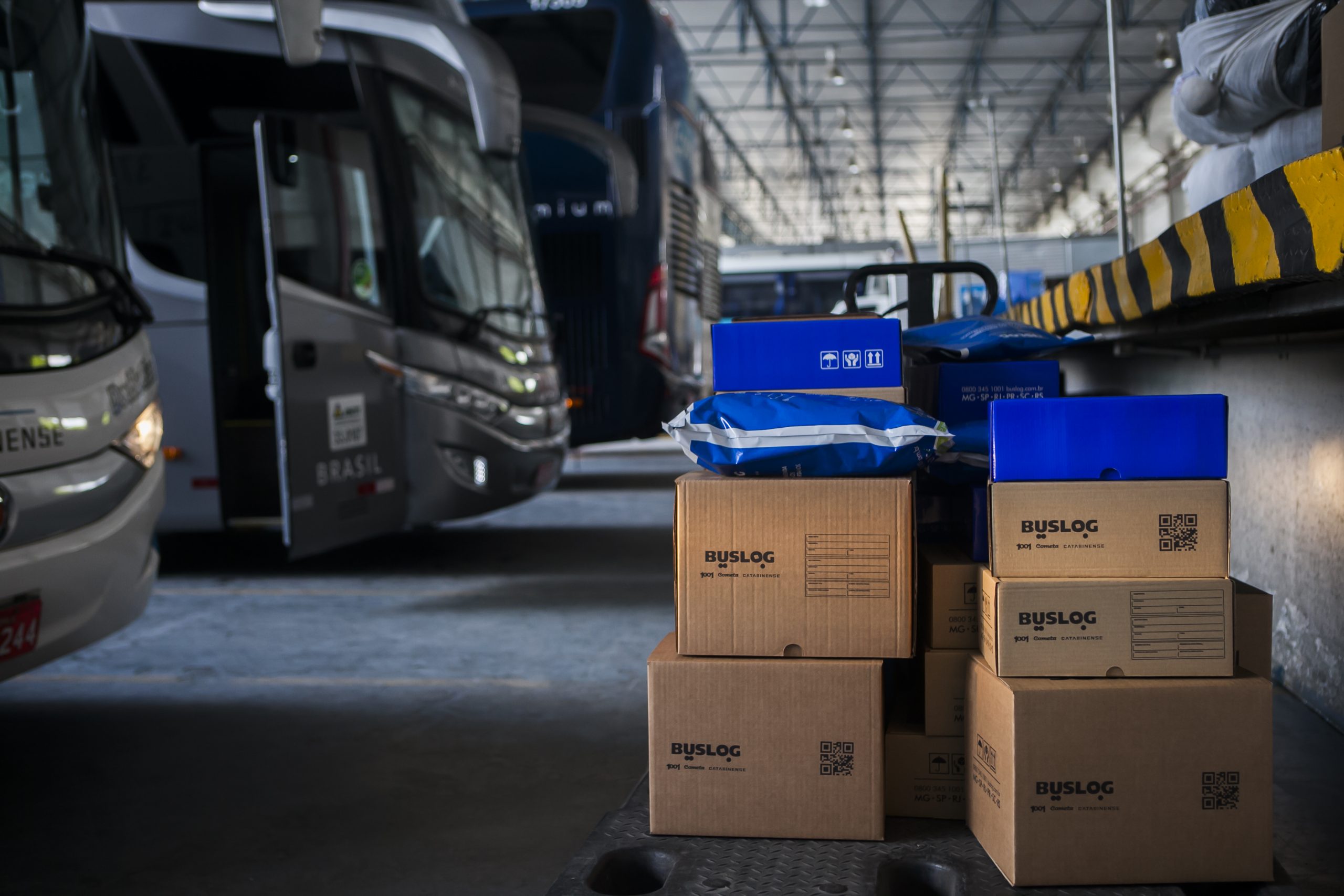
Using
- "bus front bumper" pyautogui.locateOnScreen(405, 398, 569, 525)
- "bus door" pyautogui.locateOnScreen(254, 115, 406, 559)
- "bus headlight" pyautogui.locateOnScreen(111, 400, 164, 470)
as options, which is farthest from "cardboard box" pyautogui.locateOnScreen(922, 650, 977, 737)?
"bus front bumper" pyautogui.locateOnScreen(405, 398, 569, 525)

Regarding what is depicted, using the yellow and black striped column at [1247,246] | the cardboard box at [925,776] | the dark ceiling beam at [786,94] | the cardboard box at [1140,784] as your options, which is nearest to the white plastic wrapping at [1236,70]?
the yellow and black striped column at [1247,246]

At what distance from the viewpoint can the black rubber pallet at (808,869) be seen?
84.0 inches

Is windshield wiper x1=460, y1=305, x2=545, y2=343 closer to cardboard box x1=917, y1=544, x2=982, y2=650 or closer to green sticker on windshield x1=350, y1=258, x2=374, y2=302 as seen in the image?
green sticker on windshield x1=350, y1=258, x2=374, y2=302

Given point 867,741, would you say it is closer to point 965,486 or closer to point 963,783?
point 963,783

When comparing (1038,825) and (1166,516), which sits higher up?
(1166,516)

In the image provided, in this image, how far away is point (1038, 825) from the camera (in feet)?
7.06

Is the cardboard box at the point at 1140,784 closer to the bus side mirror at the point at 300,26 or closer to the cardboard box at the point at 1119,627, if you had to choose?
the cardboard box at the point at 1119,627

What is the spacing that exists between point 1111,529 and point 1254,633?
0.41m

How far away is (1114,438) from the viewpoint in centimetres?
226

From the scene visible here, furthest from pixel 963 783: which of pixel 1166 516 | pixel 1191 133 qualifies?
pixel 1191 133

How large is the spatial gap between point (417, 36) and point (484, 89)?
50 cm

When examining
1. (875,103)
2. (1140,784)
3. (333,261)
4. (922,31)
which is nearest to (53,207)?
(333,261)

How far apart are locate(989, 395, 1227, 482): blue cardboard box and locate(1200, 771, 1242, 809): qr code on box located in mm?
579

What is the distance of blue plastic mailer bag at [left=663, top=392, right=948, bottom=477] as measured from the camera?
237 centimetres
